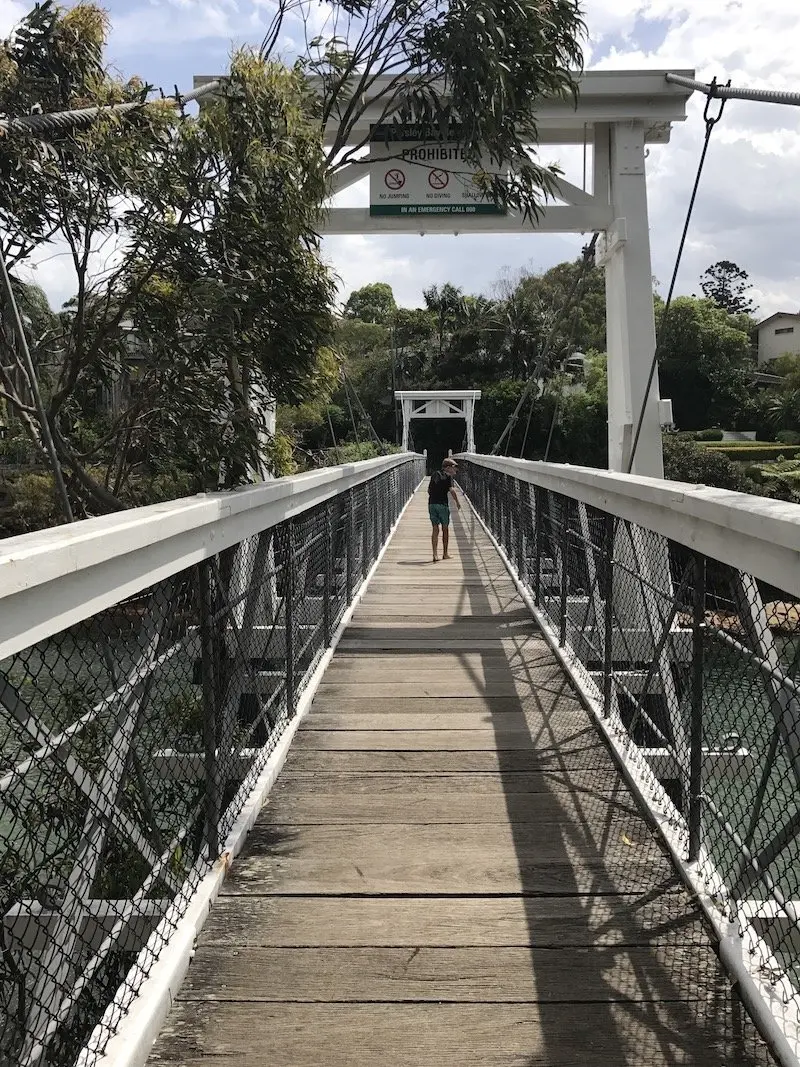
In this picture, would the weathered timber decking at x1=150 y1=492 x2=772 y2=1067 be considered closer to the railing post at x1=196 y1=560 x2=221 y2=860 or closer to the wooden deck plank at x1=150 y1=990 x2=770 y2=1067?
the wooden deck plank at x1=150 y1=990 x2=770 y2=1067

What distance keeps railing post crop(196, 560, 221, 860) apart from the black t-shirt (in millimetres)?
5640

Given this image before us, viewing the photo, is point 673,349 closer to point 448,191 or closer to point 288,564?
point 448,191

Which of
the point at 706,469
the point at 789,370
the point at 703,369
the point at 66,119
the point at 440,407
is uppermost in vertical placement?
the point at 703,369

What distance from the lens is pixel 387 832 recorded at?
7.33 ft

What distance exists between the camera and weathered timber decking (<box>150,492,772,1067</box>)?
1475 mm

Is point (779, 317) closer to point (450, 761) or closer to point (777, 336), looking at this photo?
point (777, 336)

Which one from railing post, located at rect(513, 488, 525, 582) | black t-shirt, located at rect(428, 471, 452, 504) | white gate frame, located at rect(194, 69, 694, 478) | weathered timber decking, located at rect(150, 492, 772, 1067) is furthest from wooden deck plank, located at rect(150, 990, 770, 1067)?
black t-shirt, located at rect(428, 471, 452, 504)

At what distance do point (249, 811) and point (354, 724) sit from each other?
84 centimetres

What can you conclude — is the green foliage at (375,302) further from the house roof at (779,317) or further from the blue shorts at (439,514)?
the blue shorts at (439,514)

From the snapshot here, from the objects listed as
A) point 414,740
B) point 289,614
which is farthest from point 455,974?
point 289,614

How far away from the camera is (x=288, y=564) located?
9.30 ft

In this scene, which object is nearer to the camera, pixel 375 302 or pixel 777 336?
pixel 777 336

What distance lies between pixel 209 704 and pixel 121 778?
0.23 metres

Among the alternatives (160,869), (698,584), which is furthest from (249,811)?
(698,584)
